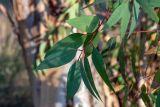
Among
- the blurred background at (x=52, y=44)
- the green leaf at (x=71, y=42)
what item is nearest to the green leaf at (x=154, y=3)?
the green leaf at (x=71, y=42)

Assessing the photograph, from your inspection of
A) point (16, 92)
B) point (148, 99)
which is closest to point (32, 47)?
point (148, 99)

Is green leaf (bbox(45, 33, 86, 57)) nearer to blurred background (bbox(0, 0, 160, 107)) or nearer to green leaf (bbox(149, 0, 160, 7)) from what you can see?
green leaf (bbox(149, 0, 160, 7))

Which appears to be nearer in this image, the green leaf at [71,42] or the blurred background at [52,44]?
the green leaf at [71,42]

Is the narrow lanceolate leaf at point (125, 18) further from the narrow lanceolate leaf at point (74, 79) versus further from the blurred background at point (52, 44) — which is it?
the blurred background at point (52, 44)

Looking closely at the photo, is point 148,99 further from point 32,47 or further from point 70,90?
point 32,47

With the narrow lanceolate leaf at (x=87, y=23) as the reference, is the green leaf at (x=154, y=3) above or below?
above

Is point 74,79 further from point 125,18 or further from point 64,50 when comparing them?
point 125,18

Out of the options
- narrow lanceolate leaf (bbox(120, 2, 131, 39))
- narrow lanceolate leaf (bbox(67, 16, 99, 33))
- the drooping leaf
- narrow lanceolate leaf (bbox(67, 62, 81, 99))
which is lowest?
narrow lanceolate leaf (bbox(67, 62, 81, 99))

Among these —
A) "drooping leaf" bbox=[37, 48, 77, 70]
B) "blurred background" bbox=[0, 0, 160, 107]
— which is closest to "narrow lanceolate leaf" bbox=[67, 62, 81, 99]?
"drooping leaf" bbox=[37, 48, 77, 70]
